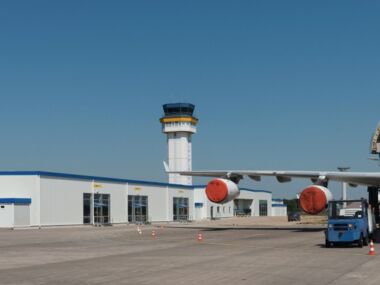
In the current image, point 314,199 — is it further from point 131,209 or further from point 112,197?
point 131,209

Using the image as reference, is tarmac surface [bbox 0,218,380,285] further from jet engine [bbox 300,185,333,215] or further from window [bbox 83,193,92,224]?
window [bbox 83,193,92,224]

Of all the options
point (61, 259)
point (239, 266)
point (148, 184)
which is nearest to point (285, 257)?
point (239, 266)

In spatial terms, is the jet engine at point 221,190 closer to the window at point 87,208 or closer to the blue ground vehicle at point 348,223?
the blue ground vehicle at point 348,223

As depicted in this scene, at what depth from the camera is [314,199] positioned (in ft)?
110

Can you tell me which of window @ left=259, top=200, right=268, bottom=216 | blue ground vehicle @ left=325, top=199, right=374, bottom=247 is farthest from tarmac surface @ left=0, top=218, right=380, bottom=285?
window @ left=259, top=200, right=268, bottom=216

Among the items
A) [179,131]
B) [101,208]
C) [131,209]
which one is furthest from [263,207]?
[101,208]

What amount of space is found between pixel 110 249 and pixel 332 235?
9.56 m

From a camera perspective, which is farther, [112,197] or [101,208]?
[112,197]

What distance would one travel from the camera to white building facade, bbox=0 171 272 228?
55.9 m

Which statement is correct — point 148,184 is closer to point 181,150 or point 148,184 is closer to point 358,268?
point 181,150

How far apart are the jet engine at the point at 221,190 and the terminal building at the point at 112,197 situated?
21.8 metres

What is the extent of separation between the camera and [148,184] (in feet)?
255

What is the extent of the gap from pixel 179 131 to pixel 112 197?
35.4 metres

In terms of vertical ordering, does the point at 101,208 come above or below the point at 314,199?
below
